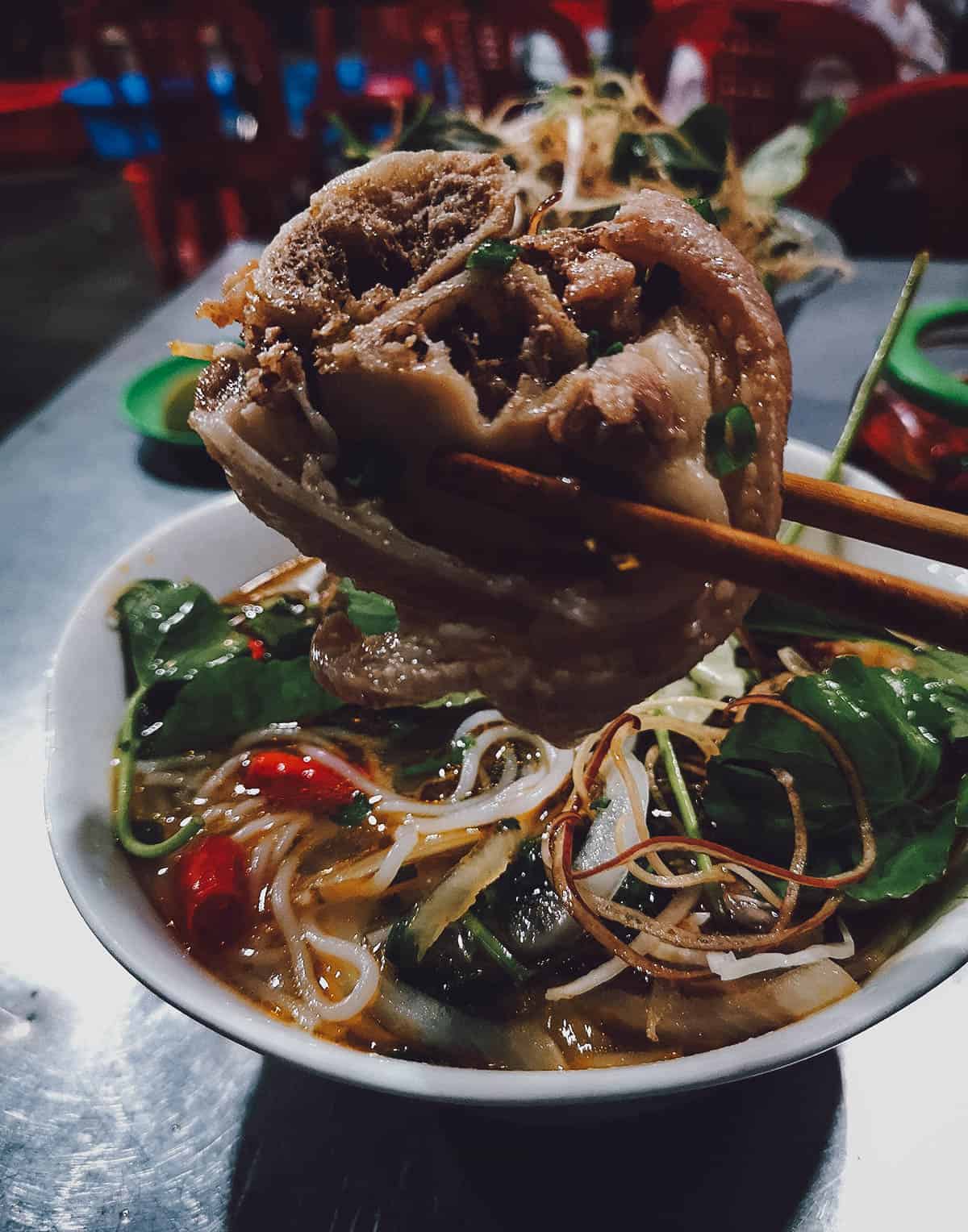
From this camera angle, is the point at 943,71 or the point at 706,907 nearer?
the point at 706,907

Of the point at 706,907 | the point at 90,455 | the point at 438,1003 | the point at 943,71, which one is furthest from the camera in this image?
the point at 943,71

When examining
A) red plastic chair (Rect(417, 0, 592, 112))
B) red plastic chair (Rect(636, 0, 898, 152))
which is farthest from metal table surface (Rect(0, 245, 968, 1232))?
red plastic chair (Rect(417, 0, 592, 112))

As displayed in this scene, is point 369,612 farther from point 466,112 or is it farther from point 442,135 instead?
point 466,112

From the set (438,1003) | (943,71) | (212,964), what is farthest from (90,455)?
(943,71)

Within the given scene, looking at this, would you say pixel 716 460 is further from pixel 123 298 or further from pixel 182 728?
pixel 123 298

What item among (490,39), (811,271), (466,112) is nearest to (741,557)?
(811,271)

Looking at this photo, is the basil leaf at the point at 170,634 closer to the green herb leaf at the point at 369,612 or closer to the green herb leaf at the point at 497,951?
the green herb leaf at the point at 369,612
